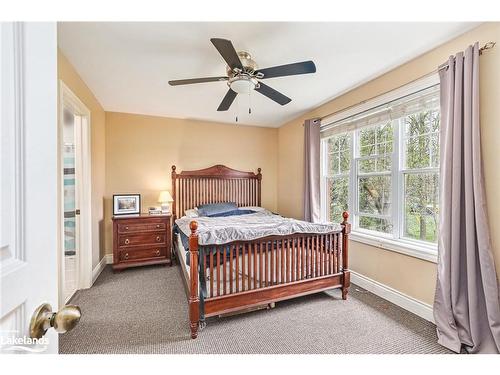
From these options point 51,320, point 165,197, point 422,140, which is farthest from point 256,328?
point 165,197

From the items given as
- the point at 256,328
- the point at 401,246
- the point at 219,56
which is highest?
the point at 219,56

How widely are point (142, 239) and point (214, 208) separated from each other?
1183 millimetres

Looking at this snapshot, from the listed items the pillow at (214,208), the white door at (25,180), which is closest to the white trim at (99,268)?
the pillow at (214,208)

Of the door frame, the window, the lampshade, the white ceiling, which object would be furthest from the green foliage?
the door frame

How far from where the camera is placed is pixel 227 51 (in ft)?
5.37

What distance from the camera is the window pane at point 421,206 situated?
2238mm

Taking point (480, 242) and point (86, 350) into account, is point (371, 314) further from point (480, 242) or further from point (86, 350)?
point (86, 350)

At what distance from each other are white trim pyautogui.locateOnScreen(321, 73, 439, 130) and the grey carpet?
217 centimetres

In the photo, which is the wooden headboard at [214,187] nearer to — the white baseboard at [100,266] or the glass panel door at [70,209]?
the white baseboard at [100,266]

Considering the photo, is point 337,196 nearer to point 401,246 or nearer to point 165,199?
point 401,246

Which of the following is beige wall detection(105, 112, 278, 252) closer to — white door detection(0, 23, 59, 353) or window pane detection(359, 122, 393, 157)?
window pane detection(359, 122, 393, 157)

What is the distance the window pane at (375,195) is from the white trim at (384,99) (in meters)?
0.85

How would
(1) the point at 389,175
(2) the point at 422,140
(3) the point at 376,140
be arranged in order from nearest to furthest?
(2) the point at 422,140 → (1) the point at 389,175 → (3) the point at 376,140
